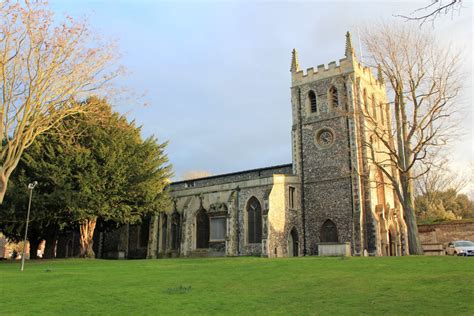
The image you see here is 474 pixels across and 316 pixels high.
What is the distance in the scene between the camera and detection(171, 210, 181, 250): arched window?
120ft

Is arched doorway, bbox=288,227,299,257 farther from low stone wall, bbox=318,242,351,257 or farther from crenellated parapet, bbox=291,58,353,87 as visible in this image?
crenellated parapet, bbox=291,58,353,87

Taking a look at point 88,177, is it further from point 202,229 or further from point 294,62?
point 294,62

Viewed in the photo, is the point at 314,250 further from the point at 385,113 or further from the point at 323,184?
the point at 385,113

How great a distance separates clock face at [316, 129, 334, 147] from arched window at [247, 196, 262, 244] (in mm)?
6696

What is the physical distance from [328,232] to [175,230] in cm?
1312

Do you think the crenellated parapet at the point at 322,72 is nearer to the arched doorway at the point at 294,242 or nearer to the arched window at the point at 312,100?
the arched window at the point at 312,100

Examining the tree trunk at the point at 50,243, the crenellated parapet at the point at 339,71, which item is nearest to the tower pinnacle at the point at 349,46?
the crenellated parapet at the point at 339,71

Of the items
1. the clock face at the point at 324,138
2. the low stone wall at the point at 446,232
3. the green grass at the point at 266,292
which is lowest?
the green grass at the point at 266,292

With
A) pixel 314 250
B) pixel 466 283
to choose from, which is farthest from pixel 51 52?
pixel 314 250

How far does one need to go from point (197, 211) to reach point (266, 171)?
7028mm

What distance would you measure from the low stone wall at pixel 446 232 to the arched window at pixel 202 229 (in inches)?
706

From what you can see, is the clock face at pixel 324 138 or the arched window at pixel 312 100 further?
the arched window at pixel 312 100

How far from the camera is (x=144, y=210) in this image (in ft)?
111

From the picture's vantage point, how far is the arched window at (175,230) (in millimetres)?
36469
